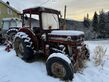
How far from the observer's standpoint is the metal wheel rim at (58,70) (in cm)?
773

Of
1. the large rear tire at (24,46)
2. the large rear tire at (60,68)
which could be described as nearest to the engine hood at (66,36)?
the large rear tire at (24,46)

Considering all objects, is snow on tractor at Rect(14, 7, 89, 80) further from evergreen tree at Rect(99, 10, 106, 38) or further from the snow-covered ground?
evergreen tree at Rect(99, 10, 106, 38)

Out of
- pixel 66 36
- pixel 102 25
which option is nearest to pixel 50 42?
pixel 66 36

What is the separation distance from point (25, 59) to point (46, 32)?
4.52ft

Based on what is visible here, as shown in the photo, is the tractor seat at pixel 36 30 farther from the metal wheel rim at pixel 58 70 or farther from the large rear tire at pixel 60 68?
the metal wheel rim at pixel 58 70

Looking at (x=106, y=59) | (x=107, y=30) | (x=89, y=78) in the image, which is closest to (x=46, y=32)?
(x=89, y=78)

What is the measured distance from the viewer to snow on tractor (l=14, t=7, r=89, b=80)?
799 cm

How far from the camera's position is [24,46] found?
908 cm

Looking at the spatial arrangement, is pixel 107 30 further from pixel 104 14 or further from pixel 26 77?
pixel 26 77

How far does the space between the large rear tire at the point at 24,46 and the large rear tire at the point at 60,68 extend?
1355mm

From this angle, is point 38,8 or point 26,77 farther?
point 38,8

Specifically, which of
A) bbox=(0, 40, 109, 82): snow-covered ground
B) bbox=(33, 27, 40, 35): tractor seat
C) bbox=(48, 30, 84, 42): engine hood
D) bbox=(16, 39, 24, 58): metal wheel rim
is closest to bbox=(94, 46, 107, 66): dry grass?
bbox=(0, 40, 109, 82): snow-covered ground

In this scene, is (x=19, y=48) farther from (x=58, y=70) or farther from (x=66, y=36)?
(x=58, y=70)

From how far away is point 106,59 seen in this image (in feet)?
33.9
